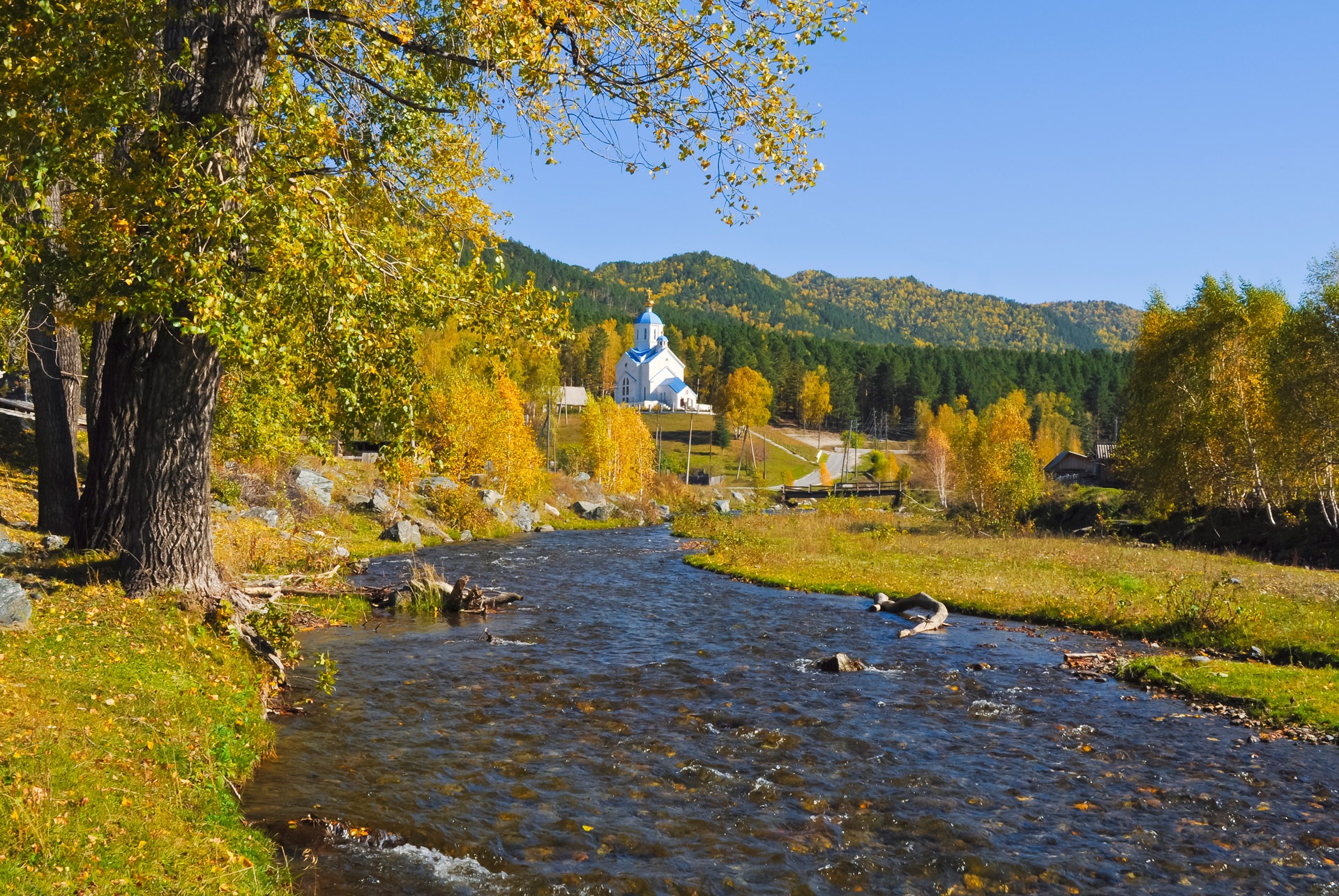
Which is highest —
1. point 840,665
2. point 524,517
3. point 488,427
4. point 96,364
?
point 96,364

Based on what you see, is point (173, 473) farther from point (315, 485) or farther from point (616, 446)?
point (616, 446)

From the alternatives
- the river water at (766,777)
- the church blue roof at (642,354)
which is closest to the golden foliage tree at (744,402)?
the church blue roof at (642,354)

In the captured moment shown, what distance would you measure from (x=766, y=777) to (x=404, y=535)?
2930cm

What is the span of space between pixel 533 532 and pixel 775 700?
3842 centimetres

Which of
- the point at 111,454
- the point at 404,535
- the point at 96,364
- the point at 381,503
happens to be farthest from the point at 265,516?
the point at 111,454

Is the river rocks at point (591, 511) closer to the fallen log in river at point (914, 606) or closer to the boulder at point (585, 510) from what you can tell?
the boulder at point (585, 510)

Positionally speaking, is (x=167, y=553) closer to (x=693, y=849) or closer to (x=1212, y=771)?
(x=693, y=849)

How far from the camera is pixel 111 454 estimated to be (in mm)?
14539

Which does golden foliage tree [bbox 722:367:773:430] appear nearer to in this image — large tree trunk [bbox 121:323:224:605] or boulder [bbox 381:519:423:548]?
boulder [bbox 381:519:423:548]

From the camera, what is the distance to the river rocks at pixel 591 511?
62.9m

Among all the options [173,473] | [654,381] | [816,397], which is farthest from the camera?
[654,381]

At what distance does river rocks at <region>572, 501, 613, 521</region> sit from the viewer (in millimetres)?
62906

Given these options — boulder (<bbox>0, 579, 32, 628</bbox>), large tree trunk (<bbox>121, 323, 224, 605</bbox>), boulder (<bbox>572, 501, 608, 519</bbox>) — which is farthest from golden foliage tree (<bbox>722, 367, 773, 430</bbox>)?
boulder (<bbox>0, 579, 32, 628</bbox>)

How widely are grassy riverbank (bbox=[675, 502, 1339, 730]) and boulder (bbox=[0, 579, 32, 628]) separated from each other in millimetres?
18239
